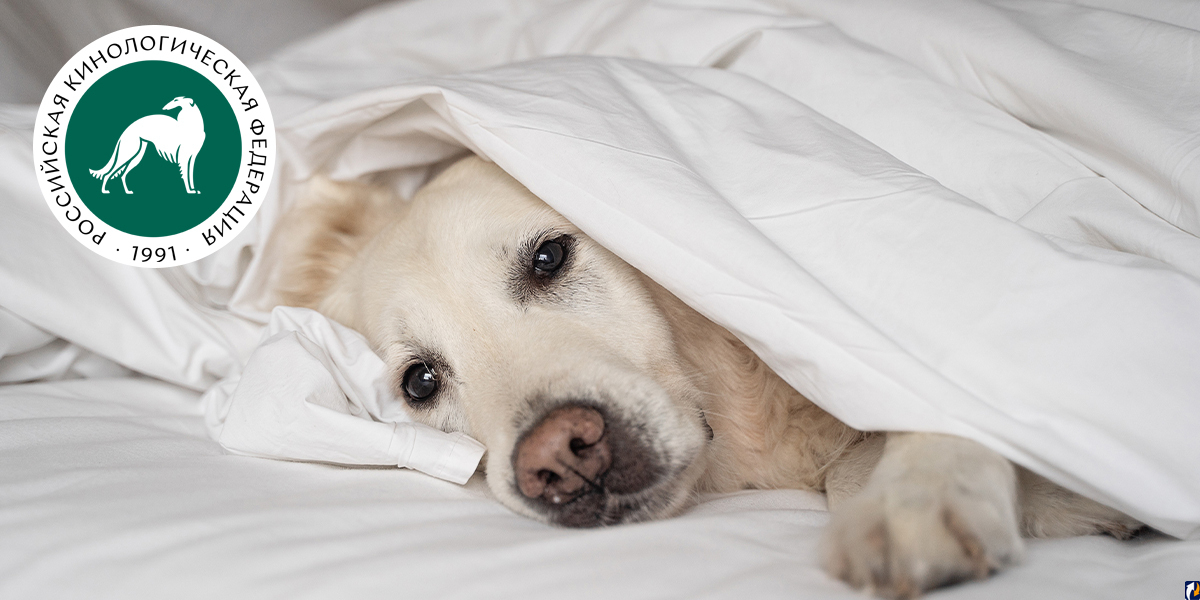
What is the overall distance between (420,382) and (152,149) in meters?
0.99

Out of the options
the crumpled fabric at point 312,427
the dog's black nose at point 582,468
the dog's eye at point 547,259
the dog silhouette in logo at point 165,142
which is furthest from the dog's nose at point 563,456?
the dog silhouette in logo at point 165,142

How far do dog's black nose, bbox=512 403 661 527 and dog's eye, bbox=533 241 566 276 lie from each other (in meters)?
0.42

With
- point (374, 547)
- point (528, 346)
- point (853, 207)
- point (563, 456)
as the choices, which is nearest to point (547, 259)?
point (528, 346)

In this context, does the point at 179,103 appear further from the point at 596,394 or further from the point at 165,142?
the point at 596,394

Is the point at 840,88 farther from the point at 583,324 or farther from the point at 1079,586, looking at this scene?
the point at 1079,586

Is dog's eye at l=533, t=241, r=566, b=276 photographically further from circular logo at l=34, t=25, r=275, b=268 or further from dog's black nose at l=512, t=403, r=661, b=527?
circular logo at l=34, t=25, r=275, b=268

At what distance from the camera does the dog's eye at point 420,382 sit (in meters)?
1.70

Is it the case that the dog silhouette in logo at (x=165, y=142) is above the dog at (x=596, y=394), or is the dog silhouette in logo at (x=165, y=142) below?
above

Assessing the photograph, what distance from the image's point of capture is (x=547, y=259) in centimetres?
165

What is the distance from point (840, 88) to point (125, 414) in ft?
6.19

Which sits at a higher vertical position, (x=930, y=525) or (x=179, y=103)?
(x=179, y=103)

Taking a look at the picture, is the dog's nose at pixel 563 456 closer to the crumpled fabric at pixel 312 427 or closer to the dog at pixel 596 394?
the dog at pixel 596 394

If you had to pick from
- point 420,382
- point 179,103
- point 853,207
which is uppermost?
point 179,103

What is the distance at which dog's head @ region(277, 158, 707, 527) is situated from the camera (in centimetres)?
130
